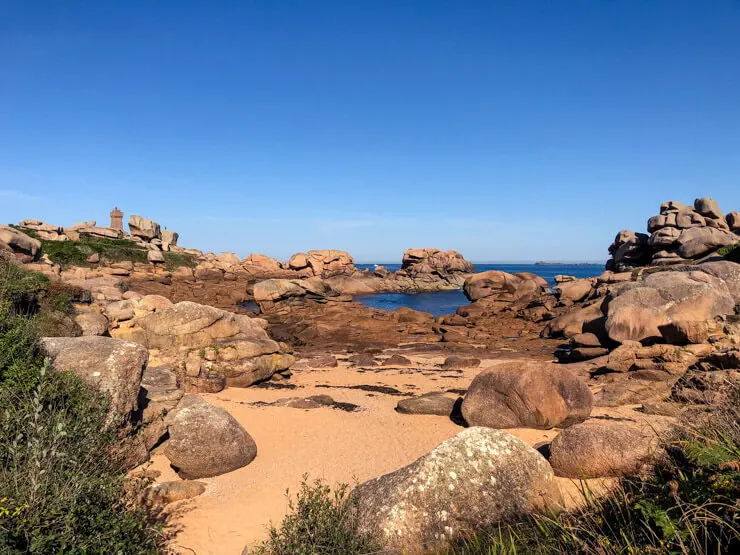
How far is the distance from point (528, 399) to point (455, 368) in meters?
10.6

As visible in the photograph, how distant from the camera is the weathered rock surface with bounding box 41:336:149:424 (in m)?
A: 9.91

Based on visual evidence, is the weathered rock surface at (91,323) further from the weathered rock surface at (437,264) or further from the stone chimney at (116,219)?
the stone chimney at (116,219)

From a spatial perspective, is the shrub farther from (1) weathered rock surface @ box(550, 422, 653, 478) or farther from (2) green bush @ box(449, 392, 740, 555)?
(1) weathered rock surface @ box(550, 422, 653, 478)

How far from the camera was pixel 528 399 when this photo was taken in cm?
1269

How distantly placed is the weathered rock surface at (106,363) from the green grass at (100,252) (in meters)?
52.8

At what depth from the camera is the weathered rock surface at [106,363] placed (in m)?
9.91

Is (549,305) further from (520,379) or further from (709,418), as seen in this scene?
(709,418)

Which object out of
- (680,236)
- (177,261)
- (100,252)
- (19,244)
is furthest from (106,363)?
(177,261)

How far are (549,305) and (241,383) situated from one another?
29.0 m

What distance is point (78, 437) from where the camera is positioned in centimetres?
646

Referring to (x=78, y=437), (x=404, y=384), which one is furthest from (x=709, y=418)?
(x=404, y=384)

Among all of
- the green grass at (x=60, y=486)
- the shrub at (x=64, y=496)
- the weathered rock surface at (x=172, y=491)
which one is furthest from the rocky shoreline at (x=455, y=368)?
the shrub at (x=64, y=496)

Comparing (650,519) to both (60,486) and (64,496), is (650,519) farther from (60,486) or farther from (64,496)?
(60,486)

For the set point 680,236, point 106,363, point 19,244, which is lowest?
point 106,363
